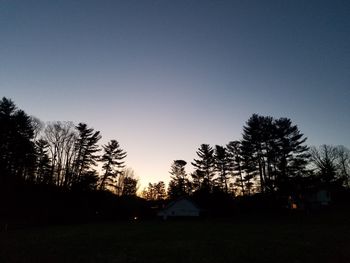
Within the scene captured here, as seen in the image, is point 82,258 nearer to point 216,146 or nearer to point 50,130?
point 50,130

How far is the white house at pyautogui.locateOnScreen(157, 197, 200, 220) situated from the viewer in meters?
52.2

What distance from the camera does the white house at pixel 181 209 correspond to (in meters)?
52.2

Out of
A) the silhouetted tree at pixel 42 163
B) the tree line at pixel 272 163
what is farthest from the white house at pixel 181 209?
the silhouetted tree at pixel 42 163

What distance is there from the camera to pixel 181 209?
2082 inches

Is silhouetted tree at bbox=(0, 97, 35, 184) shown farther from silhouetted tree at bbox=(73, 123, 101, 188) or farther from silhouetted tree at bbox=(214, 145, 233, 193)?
silhouetted tree at bbox=(214, 145, 233, 193)

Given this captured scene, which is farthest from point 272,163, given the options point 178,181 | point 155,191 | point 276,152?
point 155,191

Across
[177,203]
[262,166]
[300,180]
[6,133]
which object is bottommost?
[177,203]

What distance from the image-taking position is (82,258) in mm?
12016

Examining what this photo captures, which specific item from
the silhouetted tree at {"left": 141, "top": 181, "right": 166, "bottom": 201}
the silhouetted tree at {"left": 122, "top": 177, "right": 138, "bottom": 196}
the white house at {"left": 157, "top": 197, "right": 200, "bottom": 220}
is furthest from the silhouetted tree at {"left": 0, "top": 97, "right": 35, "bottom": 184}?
the silhouetted tree at {"left": 141, "top": 181, "right": 166, "bottom": 201}

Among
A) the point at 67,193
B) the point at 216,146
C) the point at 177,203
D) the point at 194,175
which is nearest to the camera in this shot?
the point at 67,193

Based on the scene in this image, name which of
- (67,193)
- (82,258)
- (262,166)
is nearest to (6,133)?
(67,193)

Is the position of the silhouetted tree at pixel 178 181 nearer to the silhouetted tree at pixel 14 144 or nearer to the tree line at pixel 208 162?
the tree line at pixel 208 162

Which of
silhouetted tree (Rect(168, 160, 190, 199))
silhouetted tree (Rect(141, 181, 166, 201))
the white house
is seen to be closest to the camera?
the white house

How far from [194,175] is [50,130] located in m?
38.9
